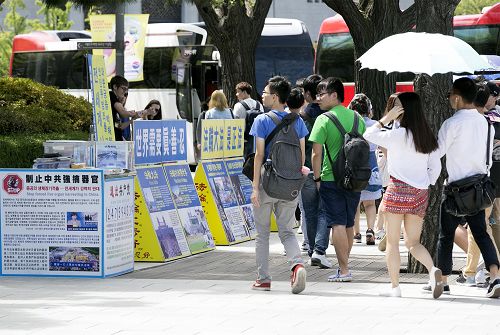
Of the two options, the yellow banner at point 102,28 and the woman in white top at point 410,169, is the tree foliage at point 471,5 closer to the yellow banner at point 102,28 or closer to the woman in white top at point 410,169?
the yellow banner at point 102,28

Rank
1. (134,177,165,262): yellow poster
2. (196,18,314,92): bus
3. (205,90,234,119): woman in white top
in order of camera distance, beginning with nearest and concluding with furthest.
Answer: (134,177,165,262): yellow poster, (205,90,234,119): woman in white top, (196,18,314,92): bus

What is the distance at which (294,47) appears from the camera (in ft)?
104

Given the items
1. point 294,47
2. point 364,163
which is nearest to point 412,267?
point 364,163

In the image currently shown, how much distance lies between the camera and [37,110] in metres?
15.0

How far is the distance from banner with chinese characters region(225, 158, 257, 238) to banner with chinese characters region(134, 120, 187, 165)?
1606mm

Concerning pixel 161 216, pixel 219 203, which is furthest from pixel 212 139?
pixel 161 216

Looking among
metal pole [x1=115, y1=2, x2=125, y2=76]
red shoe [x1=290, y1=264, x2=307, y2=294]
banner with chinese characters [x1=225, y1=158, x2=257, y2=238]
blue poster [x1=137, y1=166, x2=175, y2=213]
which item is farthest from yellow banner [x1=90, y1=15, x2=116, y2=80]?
red shoe [x1=290, y1=264, x2=307, y2=294]

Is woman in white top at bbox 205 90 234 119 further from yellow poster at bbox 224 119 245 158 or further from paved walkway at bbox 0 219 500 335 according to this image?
paved walkway at bbox 0 219 500 335

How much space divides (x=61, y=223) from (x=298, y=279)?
2435mm

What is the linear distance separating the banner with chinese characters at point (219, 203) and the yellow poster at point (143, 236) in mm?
1967

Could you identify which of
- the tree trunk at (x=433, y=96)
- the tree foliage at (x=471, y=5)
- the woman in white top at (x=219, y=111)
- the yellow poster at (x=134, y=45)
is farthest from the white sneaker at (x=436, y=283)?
the tree foliage at (x=471, y=5)

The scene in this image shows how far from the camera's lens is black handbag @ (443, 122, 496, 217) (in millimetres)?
10109

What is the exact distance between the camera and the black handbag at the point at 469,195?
10.1m

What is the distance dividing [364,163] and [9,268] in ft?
11.2
